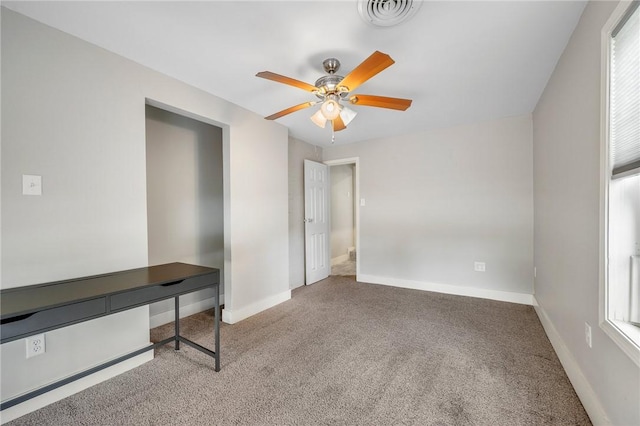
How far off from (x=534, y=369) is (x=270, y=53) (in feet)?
9.61

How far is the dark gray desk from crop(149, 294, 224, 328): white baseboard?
83 cm

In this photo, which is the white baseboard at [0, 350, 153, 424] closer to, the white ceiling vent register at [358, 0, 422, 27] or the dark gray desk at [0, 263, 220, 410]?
the dark gray desk at [0, 263, 220, 410]

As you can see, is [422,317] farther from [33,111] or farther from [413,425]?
[33,111]

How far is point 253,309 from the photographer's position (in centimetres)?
293

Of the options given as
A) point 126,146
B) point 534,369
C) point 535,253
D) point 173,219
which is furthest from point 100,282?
point 535,253

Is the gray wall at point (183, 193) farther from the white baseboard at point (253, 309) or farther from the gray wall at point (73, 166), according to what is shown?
the gray wall at point (73, 166)

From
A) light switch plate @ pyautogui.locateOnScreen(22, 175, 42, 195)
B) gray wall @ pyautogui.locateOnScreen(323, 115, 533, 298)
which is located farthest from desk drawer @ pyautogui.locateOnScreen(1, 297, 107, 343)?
gray wall @ pyautogui.locateOnScreen(323, 115, 533, 298)

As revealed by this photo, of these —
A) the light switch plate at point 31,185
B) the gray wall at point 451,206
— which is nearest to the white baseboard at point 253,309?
the gray wall at point 451,206

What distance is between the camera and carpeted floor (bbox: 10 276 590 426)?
1454 millimetres

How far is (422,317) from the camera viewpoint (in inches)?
110

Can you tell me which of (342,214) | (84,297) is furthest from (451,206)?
(84,297)

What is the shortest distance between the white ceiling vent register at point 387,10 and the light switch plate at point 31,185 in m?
2.11

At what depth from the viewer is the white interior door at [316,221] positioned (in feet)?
13.5

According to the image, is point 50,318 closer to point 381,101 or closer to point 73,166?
point 73,166
